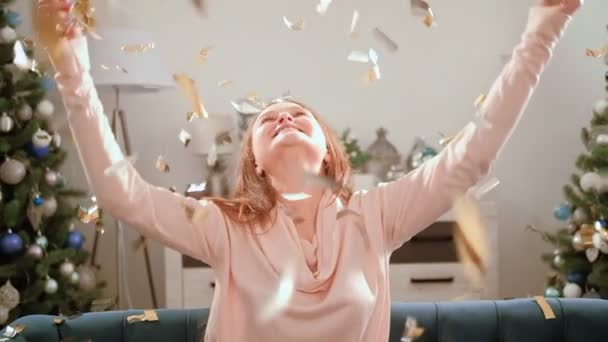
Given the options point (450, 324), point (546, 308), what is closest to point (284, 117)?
point (450, 324)

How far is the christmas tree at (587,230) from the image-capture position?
3268mm

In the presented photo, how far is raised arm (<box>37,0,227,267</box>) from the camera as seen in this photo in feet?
4.34

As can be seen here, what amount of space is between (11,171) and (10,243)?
285mm

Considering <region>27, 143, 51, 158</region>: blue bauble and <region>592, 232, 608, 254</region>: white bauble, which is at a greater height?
<region>27, 143, 51, 158</region>: blue bauble

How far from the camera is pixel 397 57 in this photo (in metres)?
4.18

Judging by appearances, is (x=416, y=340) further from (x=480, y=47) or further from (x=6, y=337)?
(x=480, y=47)

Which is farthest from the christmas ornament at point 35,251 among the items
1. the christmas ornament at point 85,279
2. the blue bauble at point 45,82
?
the blue bauble at point 45,82

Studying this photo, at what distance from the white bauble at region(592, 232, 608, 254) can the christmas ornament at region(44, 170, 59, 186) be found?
2234 mm

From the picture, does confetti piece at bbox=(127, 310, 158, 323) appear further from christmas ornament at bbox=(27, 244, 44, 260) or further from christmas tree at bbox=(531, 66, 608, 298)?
christmas tree at bbox=(531, 66, 608, 298)

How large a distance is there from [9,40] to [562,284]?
2536mm

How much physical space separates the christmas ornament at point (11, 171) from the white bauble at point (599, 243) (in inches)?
90.6

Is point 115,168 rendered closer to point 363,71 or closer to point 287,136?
point 287,136

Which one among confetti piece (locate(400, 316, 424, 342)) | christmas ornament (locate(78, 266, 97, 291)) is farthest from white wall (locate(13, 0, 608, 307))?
confetti piece (locate(400, 316, 424, 342))

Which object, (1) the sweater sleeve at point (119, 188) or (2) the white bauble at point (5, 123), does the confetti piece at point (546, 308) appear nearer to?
(1) the sweater sleeve at point (119, 188)
